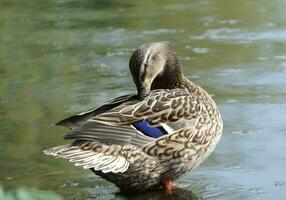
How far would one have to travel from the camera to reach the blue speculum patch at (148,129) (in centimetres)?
562

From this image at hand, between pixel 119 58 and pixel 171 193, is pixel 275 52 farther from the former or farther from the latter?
pixel 171 193

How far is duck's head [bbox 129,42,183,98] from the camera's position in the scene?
606 centimetres

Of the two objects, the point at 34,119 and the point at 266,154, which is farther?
the point at 34,119

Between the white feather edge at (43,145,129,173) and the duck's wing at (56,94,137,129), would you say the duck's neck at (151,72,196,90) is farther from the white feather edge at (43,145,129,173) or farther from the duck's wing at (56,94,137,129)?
the white feather edge at (43,145,129,173)

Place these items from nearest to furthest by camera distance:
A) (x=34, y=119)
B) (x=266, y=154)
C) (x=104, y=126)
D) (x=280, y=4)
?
(x=104, y=126)
(x=266, y=154)
(x=34, y=119)
(x=280, y=4)

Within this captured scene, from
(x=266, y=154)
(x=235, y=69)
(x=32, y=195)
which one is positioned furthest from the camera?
(x=235, y=69)

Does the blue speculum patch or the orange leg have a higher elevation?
the blue speculum patch

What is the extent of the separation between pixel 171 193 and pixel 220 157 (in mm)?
865

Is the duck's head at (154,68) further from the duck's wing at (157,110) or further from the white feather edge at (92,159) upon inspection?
the white feather edge at (92,159)

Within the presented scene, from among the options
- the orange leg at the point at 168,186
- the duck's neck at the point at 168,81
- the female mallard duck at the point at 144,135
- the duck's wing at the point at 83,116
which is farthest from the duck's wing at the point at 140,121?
the duck's neck at the point at 168,81

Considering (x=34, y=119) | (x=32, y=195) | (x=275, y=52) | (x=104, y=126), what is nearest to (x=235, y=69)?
(x=275, y=52)

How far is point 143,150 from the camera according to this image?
221 inches

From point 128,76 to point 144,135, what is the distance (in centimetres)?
397

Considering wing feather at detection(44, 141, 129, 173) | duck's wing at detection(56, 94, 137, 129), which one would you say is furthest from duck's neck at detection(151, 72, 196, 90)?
wing feather at detection(44, 141, 129, 173)
